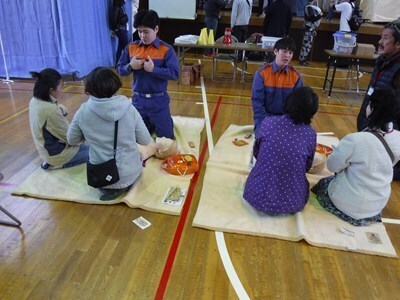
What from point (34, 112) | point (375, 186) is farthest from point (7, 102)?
point (375, 186)

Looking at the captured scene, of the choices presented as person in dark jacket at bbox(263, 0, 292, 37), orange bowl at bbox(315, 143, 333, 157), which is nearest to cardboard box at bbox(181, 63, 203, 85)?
person in dark jacket at bbox(263, 0, 292, 37)

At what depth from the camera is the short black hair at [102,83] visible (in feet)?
6.91

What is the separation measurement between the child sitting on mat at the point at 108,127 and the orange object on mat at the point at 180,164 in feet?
1.30

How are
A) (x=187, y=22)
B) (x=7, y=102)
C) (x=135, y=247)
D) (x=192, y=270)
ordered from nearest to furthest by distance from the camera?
(x=192, y=270) → (x=135, y=247) → (x=7, y=102) → (x=187, y=22)

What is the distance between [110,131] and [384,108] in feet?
5.90

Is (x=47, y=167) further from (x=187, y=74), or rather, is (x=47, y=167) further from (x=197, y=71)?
(x=197, y=71)

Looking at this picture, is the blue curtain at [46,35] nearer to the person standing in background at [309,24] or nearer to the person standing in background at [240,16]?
the person standing in background at [240,16]

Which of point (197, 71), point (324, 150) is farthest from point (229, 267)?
point (197, 71)

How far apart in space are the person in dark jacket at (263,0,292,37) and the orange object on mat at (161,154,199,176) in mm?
4644

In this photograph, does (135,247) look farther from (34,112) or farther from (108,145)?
(34,112)

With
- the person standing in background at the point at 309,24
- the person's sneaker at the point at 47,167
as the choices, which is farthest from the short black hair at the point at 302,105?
the person standing in background at the point at 309,24

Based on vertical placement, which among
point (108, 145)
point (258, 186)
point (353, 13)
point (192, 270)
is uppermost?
point (353, 13)

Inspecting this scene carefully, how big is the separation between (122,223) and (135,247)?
0.26 meters

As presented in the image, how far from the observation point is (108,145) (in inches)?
89.9
